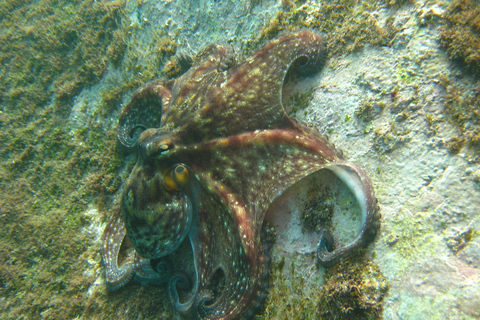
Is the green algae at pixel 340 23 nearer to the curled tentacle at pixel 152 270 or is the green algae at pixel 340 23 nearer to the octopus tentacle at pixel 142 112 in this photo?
the octopus tentacle at pixel 142 112

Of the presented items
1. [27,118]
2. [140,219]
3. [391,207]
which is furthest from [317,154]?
[27,118]

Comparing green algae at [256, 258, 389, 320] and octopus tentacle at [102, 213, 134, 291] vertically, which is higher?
octopus tentacle at [102, 213, 134, 291]

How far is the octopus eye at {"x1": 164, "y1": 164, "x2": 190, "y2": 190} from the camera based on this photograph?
9.78 ft

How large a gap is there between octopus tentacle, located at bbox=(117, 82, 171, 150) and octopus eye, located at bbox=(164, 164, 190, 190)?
1.44 meters

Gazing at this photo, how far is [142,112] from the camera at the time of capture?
4527 millimetres

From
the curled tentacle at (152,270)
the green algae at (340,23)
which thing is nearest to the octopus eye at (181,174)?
the curled tentacle at (152,270)

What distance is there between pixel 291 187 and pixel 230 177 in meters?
0.96

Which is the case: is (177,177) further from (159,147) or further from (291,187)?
(291,187)

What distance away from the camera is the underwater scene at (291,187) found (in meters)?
2.59

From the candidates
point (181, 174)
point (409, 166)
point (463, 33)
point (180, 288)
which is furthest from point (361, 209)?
point (180, 288)

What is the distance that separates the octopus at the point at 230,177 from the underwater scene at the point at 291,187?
0.02 metres

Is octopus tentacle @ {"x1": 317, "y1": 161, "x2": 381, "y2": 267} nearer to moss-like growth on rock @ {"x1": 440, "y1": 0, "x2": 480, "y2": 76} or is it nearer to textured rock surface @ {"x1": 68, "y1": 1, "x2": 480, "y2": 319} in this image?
textured rock surface @ {"x1": 68, "y1": 1, "x2": 480, "y2": 319}

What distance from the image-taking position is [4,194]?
523cm

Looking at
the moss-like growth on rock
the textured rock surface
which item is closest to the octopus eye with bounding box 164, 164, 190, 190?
the textured rock surface
